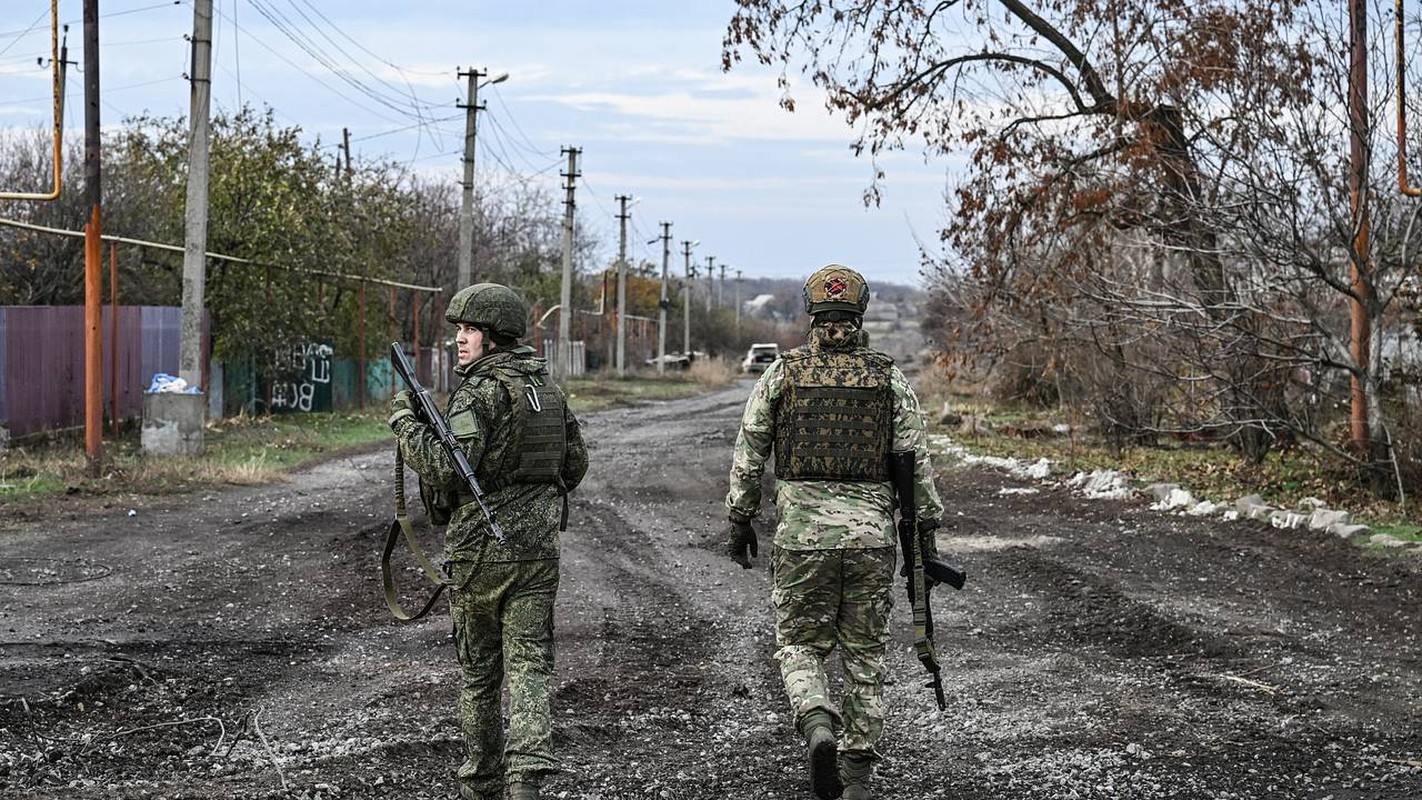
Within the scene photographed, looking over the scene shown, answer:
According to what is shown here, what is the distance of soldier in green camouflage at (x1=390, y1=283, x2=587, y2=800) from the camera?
191 inches

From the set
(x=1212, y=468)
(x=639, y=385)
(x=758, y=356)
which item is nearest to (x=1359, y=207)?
(x=1212, y=468)

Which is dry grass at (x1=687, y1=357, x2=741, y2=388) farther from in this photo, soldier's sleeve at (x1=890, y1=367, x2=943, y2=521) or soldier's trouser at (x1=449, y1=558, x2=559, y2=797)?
soldier's trouser at (x1=449, y1=558, x2=559, y2=797)

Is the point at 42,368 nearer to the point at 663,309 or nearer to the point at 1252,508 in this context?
the point at 1252,508

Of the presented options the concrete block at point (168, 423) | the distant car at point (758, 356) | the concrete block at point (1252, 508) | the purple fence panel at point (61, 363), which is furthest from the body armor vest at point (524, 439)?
the distant car at point (758, 356)

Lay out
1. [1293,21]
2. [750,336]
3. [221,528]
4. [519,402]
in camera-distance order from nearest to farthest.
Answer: [519,402]
[221,528]
[1293,21]
[750,336]

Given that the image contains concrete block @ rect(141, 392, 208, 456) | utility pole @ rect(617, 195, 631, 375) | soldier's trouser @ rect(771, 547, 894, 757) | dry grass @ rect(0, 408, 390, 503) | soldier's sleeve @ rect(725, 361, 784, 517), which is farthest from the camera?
utility pole @ rect(617, 195, 631, 375)

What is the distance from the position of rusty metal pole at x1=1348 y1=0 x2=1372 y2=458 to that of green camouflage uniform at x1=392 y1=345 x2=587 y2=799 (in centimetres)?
951

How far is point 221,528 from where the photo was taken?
11828mm

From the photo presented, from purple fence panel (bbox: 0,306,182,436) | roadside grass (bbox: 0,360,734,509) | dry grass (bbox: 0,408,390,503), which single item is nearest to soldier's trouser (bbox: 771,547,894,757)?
roadside grass (bbox: 0,360,734,509)

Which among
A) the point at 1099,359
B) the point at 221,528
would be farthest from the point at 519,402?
the point at 1099,359

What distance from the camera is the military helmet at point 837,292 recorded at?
18.2ft

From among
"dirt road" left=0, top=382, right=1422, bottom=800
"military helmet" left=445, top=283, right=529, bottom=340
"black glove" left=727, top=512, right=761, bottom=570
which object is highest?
"military helmet" left=445, top=283, right=529, bottom=340

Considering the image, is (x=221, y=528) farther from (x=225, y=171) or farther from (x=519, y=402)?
(x=225, y=171)

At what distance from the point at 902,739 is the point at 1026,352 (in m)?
20.4
